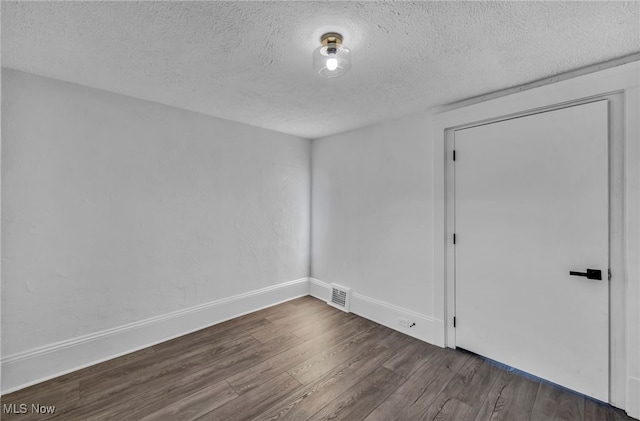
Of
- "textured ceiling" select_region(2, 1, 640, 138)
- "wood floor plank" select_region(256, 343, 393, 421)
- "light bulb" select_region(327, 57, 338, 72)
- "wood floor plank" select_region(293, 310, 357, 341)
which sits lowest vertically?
"wood floor plank" select_region(256, 343, 393, 421)

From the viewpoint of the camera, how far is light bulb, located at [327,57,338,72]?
1560 millimetres

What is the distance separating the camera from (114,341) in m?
2.37

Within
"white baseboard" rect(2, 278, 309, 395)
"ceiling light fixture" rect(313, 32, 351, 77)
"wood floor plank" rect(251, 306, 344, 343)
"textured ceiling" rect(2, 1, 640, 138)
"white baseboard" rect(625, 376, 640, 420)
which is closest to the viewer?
"textured ceiling" rect(2, 1, 640, 138)

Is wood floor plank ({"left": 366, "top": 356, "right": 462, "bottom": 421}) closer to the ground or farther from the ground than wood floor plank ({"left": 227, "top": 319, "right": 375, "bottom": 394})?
closer to the ground

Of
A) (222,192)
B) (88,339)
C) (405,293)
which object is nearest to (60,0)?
(222,192)

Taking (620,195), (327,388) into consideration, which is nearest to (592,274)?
(620,195)

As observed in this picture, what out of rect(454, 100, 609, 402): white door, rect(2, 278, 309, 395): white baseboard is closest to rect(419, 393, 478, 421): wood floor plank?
rect(454, 100, 609, 402): white door

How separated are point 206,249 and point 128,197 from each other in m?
0.90

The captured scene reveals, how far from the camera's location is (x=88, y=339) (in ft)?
Answer: 7.36

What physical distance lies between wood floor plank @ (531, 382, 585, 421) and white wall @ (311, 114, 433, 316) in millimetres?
956

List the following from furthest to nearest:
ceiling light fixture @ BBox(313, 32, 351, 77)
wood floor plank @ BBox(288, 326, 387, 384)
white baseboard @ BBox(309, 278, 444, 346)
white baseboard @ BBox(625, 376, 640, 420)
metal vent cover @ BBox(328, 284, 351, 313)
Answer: metal vent cover @ BBox(328, 284, 351, 313) → white baseboard @ BBox(309, 278, 444, 346) → wood floor plank @ BBox(288, 326, 387, 384) → white baseboard @ BBox(625, 376, 640, 420) → ceiling light fixture @ BBox(313, 32, 351, 77)

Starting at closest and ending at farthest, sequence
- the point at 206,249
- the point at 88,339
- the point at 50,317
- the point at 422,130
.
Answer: the point at 50,317 → the point at 88,339 → the point at 422,130 → the point at 206,249

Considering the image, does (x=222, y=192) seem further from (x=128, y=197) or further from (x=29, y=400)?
(x=29, y=400)

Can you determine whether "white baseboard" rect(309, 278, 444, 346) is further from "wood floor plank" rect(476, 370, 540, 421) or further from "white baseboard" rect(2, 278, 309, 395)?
"white baseboard" rect(2, 278, 309, 395)
